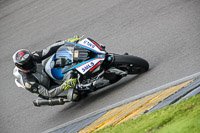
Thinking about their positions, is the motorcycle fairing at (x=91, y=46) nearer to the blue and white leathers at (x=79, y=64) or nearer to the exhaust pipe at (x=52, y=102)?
the blue and white leathers at (x=79, y=64)

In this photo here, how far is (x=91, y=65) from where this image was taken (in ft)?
25.4

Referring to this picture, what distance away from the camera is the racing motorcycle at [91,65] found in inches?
308

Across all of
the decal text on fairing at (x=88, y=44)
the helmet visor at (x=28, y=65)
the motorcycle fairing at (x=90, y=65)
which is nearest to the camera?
the motorcycle fairing at (x=90, y=65)

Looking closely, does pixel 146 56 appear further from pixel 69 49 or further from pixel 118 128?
pixel 118 128

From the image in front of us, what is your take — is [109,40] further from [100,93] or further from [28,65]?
[28,65]

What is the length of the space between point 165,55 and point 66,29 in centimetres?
517

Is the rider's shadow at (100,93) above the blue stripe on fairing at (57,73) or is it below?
below

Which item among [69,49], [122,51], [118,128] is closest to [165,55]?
[122,51]

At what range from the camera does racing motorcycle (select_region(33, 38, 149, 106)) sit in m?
7.82

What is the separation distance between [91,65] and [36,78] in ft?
5.07

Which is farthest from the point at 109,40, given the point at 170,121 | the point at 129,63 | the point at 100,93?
the point at 170,121

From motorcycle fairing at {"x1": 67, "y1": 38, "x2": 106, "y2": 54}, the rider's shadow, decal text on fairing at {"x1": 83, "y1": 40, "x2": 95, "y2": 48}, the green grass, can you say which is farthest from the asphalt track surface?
the green grass

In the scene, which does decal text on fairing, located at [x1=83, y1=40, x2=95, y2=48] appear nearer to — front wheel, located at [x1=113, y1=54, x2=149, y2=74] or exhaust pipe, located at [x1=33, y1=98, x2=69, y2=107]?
front wheel, located at [x1=113, y1=54, x2=149, y2=74]

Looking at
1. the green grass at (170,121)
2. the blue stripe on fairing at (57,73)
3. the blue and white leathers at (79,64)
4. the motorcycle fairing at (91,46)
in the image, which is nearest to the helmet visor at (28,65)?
the blue and white leathers at (79,64)
